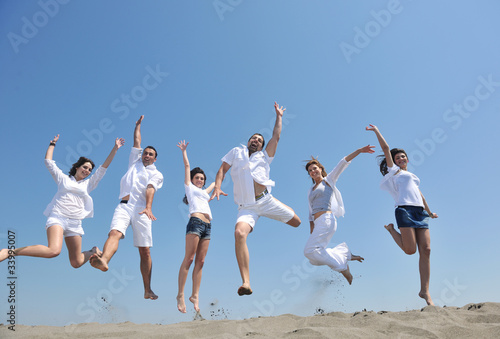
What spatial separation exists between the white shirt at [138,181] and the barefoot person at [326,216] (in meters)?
3.06

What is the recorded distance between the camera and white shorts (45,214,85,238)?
6.43 m

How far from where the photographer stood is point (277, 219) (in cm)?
662

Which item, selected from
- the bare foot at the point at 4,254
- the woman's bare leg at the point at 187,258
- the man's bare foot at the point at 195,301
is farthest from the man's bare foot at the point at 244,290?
the bare foot at the point at 4,254

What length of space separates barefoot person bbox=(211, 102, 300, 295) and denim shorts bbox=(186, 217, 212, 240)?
42.3 inches

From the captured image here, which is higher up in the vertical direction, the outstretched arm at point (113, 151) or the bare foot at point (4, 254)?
the outstretched arm at point (113, 151)

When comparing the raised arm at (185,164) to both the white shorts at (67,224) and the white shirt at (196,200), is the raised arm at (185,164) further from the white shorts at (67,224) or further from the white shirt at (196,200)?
the white shorts at (67,224)

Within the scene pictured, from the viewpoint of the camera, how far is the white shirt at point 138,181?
23.4 feet

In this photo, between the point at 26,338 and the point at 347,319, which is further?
the point at 347,319

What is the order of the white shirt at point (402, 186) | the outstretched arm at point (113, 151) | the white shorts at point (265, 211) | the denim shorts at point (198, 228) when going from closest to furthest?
the white shorts at point (265, 211)
the white shirt at point (402, 186)
the denim shorts at point (198, 228)
the outstretched arm at point (113, 151)

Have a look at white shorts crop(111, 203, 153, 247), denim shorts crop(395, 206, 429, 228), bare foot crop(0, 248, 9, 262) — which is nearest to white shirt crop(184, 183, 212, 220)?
white shorts crop(111, 203, 153, 247)

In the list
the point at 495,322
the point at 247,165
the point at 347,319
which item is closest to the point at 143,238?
the point at 247,165

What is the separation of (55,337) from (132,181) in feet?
11.5

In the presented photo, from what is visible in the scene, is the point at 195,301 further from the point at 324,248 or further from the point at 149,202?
the point at 324,248

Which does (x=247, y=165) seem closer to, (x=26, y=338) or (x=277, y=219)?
(x=277, y=219)
